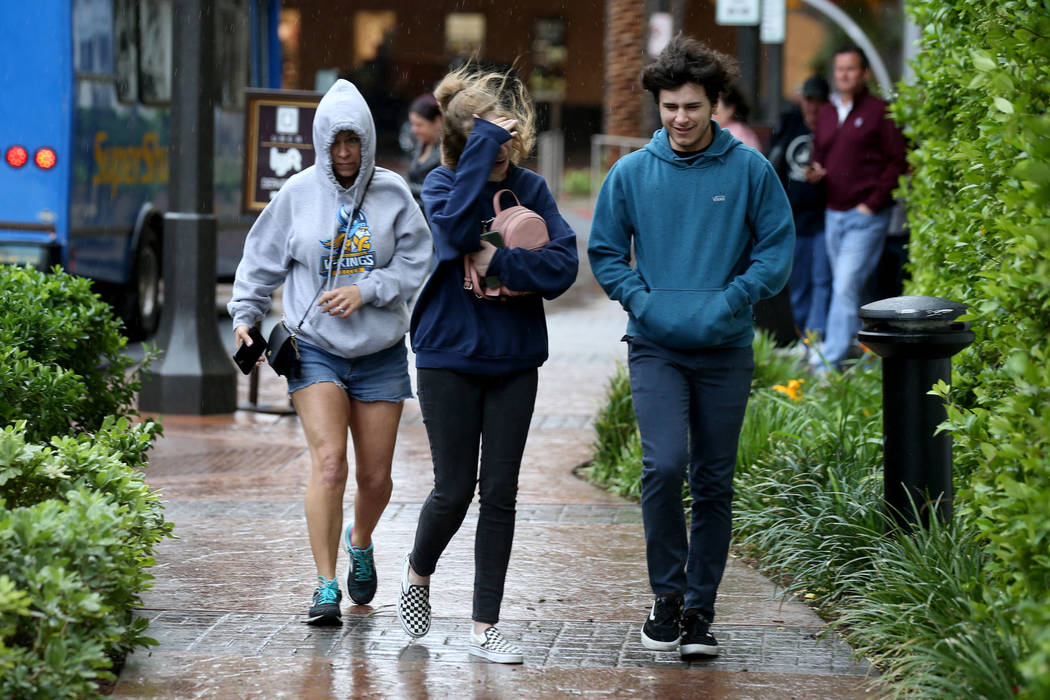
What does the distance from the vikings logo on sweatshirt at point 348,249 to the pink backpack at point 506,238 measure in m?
0.59

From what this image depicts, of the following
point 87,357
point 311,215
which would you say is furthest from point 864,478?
point 87,357

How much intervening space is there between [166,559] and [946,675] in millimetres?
3172

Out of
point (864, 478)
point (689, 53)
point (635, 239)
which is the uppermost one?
point (689, 53)

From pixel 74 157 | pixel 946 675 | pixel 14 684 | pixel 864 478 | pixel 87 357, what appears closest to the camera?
pixel 14 684

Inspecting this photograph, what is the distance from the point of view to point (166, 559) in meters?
6.02

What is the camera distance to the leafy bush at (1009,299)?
11.4 feet

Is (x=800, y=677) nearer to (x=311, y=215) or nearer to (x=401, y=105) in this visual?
(x=311, y=215)

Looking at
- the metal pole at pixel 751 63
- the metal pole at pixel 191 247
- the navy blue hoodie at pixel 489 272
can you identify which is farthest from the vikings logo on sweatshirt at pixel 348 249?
the metal pole at pixel 751 63

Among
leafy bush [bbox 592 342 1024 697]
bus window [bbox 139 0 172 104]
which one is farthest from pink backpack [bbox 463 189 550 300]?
bus window [bbox 139 0 172 104]

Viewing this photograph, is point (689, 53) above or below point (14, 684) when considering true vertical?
above

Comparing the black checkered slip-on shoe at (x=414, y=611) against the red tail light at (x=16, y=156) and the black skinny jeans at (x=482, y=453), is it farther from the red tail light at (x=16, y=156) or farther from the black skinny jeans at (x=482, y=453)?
the red tail light at (x=16, y=156)

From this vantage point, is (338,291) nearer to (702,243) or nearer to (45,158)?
(702,243)

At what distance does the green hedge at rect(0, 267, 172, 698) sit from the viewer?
12.6 ft

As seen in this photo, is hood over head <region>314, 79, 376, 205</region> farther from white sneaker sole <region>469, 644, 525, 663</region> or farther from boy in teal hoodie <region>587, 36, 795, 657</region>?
white sneaker sole <region>469, 644, 525, 663</region>
